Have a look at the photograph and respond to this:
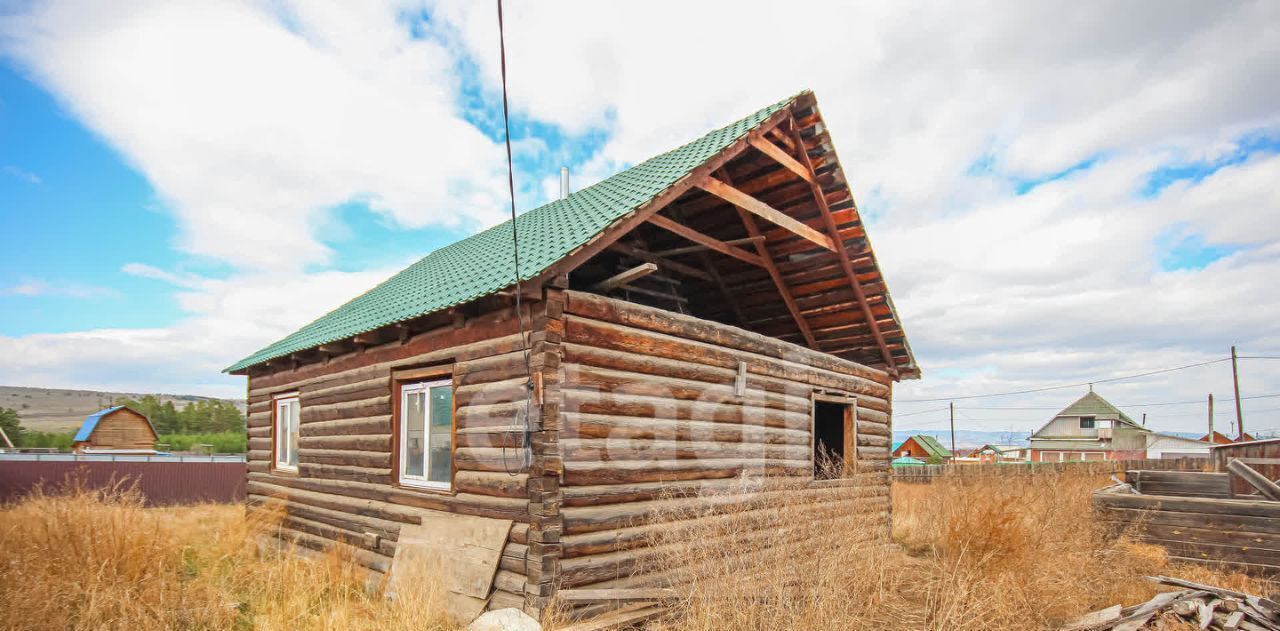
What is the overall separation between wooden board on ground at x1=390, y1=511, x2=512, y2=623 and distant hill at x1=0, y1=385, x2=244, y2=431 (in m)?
87.4

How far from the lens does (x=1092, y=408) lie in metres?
54.6

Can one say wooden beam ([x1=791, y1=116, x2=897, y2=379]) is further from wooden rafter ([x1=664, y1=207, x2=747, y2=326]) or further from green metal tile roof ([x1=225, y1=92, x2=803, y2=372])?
wooden rafter ([x1=664, y1=207, x2=747, y2=326])

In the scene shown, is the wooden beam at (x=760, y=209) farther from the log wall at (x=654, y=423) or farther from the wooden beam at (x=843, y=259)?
the log wall at (x=654, y=423)

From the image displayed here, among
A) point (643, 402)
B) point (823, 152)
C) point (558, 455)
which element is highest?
point (823, 152)

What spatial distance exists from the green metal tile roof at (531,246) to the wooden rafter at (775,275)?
1.21 metres

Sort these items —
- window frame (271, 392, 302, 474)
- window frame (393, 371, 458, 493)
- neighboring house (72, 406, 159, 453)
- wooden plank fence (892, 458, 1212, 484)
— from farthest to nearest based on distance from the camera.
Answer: neighboring house (72, 406, 159, 453) → wooden plank fence (892, 458, 1212, 484) → window frame (271, 392, 302, 474) → window frame (393, 371, 458, 493)

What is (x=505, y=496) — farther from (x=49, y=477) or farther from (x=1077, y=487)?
(x=49, y=477)

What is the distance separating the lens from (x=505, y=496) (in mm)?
6930

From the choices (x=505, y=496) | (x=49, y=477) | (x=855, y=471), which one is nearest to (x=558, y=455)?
(x=505, y=496)

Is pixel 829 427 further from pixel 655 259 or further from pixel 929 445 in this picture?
pixel 929 445

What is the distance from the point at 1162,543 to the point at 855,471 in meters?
4.13

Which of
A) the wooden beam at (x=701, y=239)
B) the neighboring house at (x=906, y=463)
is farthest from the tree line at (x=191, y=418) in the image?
the wooden beam at (x=701, y=239)

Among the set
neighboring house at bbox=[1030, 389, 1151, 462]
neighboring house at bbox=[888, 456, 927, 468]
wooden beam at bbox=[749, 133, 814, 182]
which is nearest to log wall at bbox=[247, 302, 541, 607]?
wooden beam at bbox=[749, 133, 814, 182]

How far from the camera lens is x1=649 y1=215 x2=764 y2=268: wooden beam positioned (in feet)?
26.5
